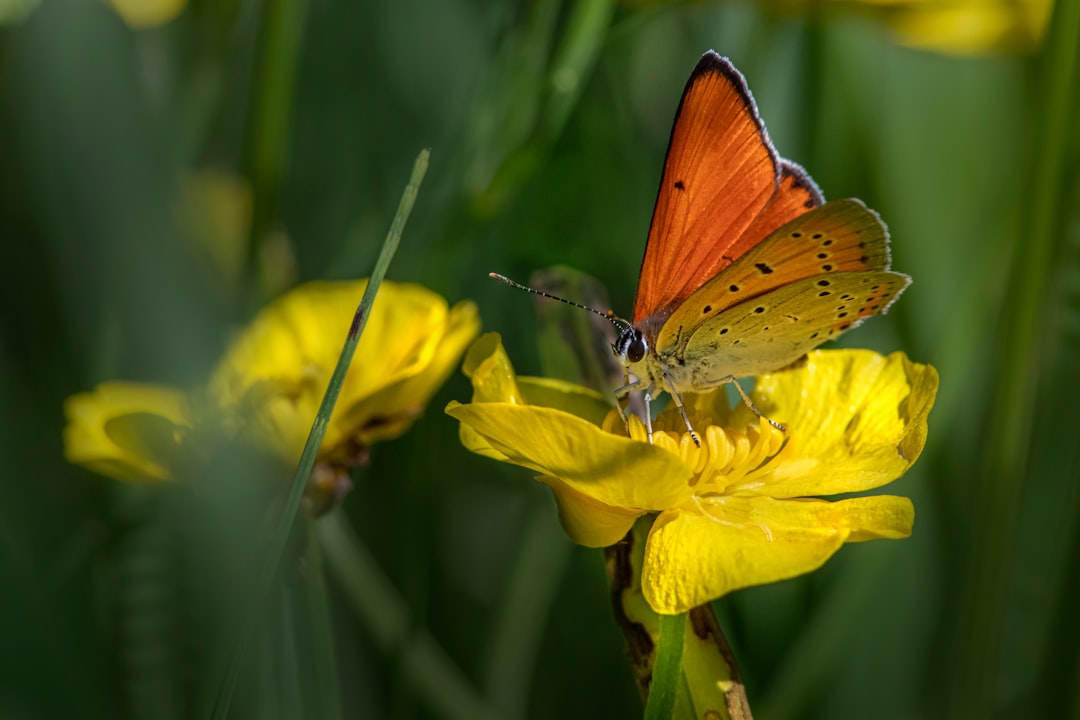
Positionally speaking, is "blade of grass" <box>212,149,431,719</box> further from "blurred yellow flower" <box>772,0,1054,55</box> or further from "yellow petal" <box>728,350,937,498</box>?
"blurred yellow flower" <box>772,0,1054,55</box>

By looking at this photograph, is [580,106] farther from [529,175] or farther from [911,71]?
[911,71]

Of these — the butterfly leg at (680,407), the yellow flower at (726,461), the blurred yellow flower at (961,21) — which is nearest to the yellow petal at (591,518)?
the yellow flower at (726,461)

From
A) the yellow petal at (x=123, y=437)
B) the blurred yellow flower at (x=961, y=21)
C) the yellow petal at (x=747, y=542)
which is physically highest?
the blurred yellow flower at (x=961, y=21)

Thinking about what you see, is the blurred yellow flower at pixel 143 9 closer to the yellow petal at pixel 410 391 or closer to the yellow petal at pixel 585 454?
the yellow petal at pixel 410 391

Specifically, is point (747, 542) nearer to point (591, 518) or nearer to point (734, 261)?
point (591, 518)

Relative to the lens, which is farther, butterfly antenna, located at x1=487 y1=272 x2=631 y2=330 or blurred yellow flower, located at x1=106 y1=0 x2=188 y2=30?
blurred yellow flower, located at x1=106 y1=0 x2=188 y2=30

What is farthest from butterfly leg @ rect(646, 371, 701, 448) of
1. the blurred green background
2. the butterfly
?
the blurred green background
